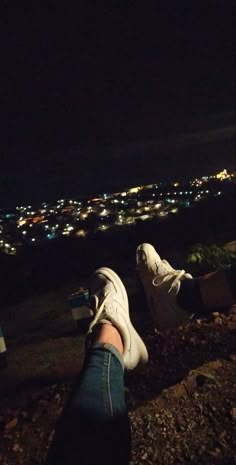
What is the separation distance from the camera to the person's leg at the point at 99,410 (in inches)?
58.3

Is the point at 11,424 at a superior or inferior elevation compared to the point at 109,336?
inferior

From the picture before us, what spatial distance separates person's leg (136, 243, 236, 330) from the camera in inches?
102

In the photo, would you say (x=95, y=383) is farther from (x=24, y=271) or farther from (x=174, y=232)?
(x=174, y=232)

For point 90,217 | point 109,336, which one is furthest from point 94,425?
point 90,217

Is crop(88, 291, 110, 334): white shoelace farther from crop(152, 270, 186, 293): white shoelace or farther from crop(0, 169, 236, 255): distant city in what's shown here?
crop(0, 169, 236, 255): distant city

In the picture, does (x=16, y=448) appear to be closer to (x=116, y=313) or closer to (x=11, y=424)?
(x=11, y=424)

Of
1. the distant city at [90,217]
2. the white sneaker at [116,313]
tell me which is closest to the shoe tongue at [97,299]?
the white sneaker at [116,313]

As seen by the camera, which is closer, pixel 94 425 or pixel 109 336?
pixel 94 425

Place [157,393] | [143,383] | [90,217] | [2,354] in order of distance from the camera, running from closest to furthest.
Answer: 1. [157,393]
2. [143,383]
3. [2,354]
4. [90,217]

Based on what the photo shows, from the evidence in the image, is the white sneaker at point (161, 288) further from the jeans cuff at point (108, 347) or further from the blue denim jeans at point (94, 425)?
the blue denim jeans at point (94, 425)

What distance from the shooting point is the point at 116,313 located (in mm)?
2709

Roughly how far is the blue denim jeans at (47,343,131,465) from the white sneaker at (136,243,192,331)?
46.2 inches

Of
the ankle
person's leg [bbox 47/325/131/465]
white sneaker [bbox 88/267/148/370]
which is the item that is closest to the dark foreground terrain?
white sneaker [bbox 88/267/148/370]

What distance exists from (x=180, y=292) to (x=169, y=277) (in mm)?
313
